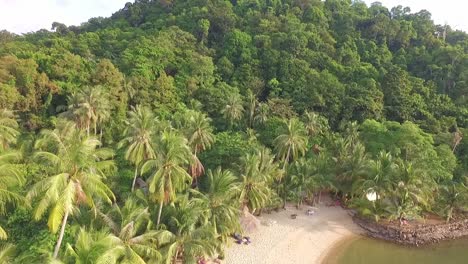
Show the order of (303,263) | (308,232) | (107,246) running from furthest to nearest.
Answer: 1. (308,232)
2. (303,263)
3. (107,246)

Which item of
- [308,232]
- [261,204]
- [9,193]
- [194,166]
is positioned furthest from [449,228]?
[9,193]

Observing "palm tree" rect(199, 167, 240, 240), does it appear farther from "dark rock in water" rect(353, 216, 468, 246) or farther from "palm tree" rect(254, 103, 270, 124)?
"palm tree" rect(254, 103, 270, 124)

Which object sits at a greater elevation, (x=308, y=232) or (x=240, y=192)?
(x=240, y=192)

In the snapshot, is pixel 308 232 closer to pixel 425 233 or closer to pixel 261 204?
pixel 261 204

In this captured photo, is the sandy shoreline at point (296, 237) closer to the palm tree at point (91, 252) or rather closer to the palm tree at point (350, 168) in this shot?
the palm tree at point (350, 168)

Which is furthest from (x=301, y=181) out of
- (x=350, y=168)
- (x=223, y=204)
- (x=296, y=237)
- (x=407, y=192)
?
(x=223, y=204)

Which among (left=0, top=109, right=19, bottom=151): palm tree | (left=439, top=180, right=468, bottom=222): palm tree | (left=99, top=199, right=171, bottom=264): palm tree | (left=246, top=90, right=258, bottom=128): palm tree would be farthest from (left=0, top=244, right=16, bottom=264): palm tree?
(left=439, top=180, right=468, bottom=222): palm tree

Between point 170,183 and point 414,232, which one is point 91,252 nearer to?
point 170,183
